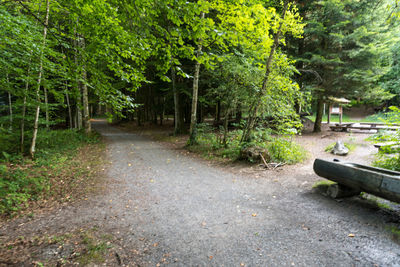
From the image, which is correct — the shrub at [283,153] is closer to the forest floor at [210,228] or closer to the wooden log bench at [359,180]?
the forest floor at [210,228]

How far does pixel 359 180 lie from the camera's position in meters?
4.00

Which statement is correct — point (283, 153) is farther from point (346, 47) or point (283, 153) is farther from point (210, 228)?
point (346, 47)

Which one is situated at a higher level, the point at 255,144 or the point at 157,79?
the point at 157,79

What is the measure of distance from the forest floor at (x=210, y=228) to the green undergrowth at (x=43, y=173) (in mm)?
833

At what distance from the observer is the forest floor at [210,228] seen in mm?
2816

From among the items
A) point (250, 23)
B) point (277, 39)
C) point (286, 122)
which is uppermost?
point (250, 23)

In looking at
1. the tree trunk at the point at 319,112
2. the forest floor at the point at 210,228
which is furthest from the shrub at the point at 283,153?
the tree trunk at the point at 319,112

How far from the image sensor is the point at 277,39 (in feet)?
23.6

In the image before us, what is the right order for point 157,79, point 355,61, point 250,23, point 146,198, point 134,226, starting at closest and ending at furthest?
1. point 134,226
2. point 146,198
3. point 250,23
4. point 355,61
5. point 157,79

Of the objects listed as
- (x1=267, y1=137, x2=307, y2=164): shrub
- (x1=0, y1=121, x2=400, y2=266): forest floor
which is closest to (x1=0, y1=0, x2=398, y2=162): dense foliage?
Answer: (x1=267, y1=137, x2=307, y2=164): shrub

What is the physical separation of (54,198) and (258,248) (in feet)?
16.1

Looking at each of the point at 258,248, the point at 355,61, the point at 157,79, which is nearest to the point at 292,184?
the point at 258,248

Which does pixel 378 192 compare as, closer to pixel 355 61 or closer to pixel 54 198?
pixel 54 198

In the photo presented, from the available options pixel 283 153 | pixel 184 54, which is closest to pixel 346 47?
pixel 283 153
